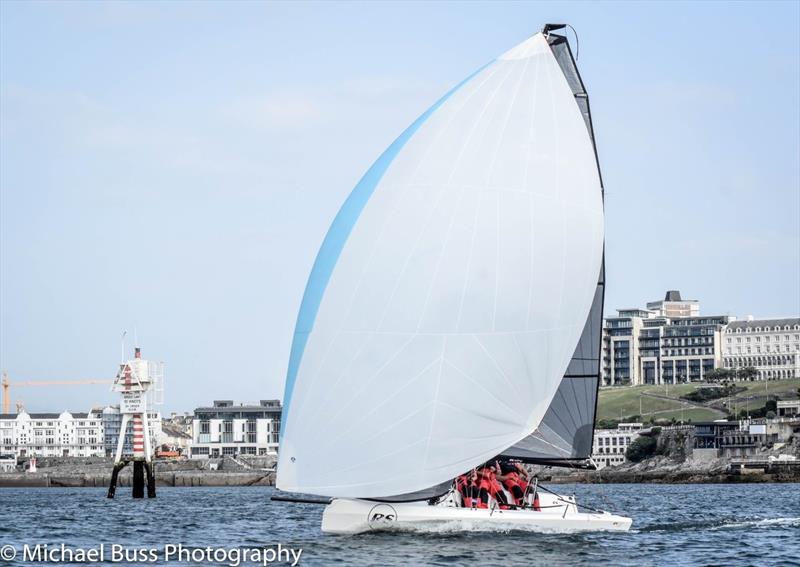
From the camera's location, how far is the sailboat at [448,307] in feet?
91.5

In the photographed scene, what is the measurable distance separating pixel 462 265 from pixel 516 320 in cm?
179

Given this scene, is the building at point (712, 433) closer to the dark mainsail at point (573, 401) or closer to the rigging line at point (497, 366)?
the dark mainsail at point (573, 401)

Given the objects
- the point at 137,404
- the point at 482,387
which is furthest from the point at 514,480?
the point at 137,404

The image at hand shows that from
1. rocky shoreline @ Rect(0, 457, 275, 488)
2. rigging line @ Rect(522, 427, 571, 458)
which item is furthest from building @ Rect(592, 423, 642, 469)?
rigging line @ Rect(522, 427, 571, 458)

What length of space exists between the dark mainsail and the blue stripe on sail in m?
3.96

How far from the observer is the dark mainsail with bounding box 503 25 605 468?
31781 mm

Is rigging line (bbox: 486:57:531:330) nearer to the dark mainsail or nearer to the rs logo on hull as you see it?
the dark mainsail

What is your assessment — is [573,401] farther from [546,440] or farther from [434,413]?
[434,413]

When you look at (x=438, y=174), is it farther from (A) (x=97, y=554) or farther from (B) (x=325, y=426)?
(A) (x=97, y=554)

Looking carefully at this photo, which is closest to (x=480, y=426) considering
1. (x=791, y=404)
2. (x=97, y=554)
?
(x=97, y=554)

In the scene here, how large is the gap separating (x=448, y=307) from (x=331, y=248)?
9.49 ft

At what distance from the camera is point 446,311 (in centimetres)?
2817

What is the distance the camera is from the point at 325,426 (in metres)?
27.9

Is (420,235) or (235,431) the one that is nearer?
(420,235)
